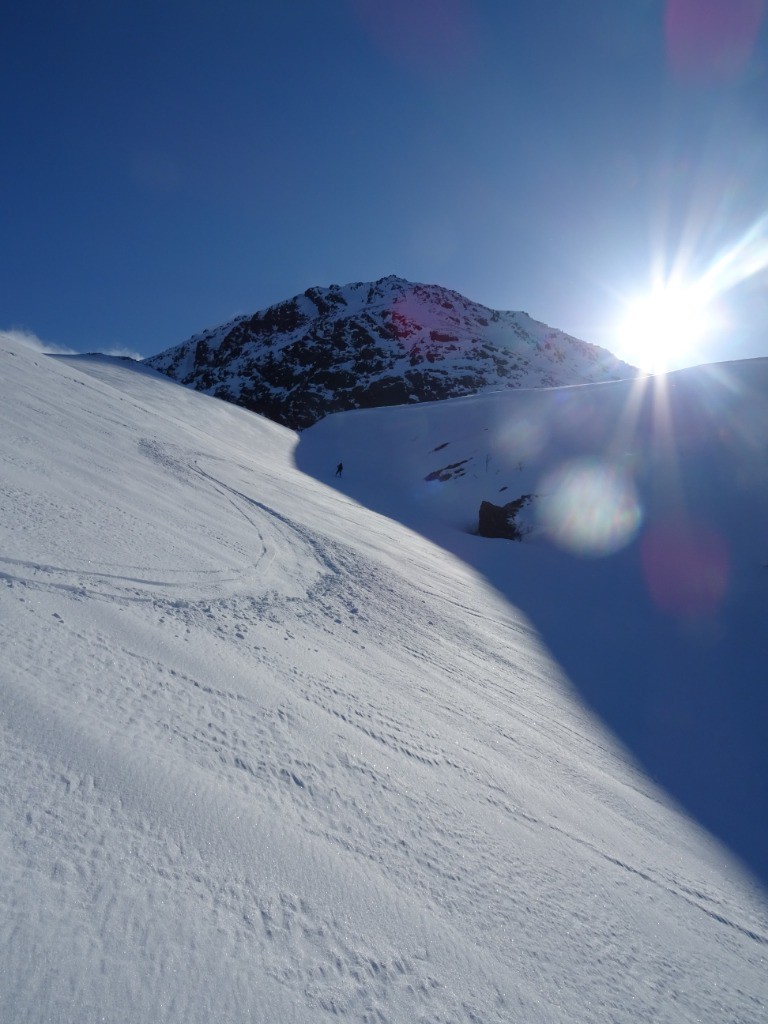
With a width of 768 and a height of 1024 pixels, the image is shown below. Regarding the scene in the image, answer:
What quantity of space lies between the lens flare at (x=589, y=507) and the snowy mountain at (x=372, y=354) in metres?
56.7

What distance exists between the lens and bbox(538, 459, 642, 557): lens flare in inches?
491

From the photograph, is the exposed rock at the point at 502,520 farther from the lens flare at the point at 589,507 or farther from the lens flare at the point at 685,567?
the lens flare at the point at 685,567

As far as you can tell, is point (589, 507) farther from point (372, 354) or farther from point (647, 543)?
point (372, 354)

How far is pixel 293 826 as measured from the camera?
6.57 ft

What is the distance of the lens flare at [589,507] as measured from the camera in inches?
491

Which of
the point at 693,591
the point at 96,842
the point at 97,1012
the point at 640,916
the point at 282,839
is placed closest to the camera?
the point at 97,1012

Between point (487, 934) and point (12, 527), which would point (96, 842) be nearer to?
point (487, 934)

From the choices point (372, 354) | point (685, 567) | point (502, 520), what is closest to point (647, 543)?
point (685, 567)

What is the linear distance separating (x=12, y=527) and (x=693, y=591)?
33.0ft

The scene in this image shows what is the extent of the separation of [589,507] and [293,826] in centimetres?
1289

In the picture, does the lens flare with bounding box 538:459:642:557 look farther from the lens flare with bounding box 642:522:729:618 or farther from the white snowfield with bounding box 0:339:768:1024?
the white snowfield with bounding box 0:339:768:1024

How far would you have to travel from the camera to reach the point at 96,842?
1.59 meters

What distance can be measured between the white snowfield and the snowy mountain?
219 feet

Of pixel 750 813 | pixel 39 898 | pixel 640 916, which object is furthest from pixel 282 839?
pixel 750 813
